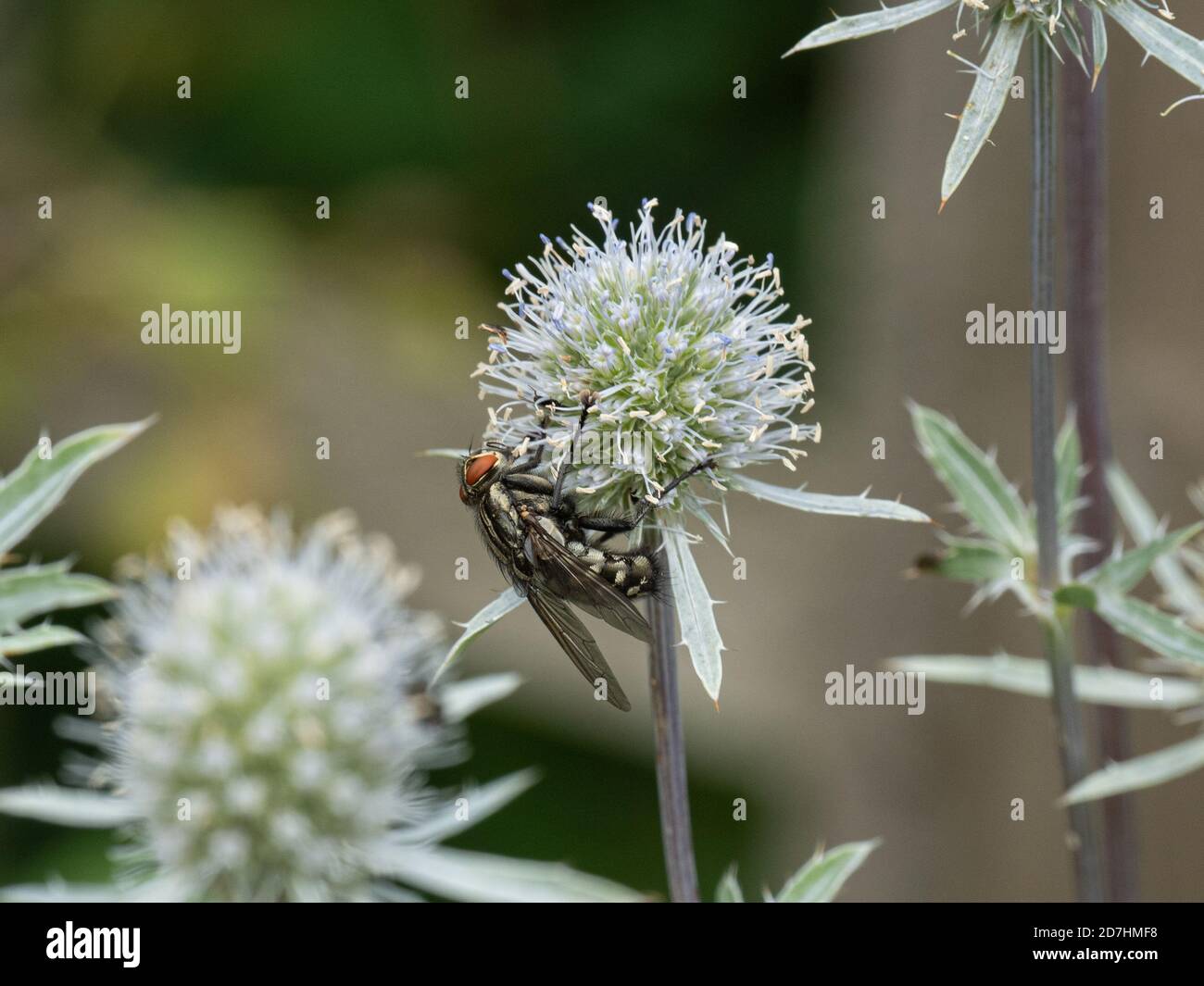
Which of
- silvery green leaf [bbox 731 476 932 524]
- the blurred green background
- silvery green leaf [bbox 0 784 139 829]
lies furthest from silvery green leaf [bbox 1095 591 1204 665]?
the blurred green background

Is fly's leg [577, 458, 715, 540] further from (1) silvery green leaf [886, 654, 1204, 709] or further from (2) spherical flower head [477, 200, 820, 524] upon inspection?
(1) silvery green leaf [886, 654, 1204, 709]

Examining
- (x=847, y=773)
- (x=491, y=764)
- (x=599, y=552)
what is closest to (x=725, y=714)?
(x=847, y=773)

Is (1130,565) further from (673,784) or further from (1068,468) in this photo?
(673,784)

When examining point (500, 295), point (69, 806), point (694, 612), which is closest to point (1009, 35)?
point (694, 612)

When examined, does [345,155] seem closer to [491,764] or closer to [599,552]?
[491,764]

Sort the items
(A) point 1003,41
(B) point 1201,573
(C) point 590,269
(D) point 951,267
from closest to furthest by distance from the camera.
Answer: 1. (A) point 1003,41
2. (C) point 590,269
3. (B) point 1201,573
4. (D) point 951,267
